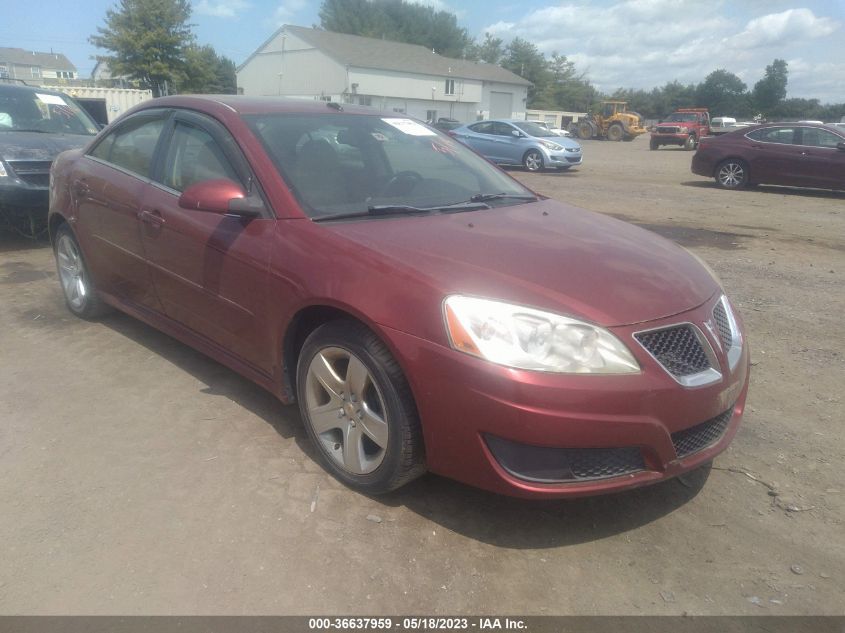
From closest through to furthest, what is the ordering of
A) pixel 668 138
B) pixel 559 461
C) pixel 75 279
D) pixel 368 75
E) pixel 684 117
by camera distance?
pixel 559 461
pixel 75 279
pixel 668 138
pixel 684 117
pixel 368 75

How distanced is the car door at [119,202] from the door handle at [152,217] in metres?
0.08

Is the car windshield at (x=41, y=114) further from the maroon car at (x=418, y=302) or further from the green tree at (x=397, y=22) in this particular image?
the green tree at (x=397, y=22)

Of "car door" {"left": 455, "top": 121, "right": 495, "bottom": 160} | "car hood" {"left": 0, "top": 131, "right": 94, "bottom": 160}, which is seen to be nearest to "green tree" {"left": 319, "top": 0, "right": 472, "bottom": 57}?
"car door" {"left": 455, "top": 121, "right": 495, "bottom": 160}

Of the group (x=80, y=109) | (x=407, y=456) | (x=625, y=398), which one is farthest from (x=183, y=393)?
(x=80, y=109)

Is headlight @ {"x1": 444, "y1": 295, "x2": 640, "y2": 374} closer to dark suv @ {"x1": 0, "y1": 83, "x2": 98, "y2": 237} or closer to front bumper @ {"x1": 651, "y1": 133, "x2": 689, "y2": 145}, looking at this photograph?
dark suv @ {"x1": 0, "y1": 83, "x2": 98, "y2": 237}

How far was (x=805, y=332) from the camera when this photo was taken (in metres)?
5.01

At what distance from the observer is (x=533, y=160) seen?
744 inches

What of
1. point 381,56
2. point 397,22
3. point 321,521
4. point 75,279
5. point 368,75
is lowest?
point 321,521

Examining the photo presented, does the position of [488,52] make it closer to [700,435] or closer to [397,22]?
[397,22]

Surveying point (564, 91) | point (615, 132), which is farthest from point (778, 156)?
point (564, 91)

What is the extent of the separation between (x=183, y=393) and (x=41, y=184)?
4542 millimetres

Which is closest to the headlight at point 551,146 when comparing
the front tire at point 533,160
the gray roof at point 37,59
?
the front tire at point 533,160

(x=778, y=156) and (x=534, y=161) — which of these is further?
(x=534, y=161)

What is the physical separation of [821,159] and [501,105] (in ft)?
165
